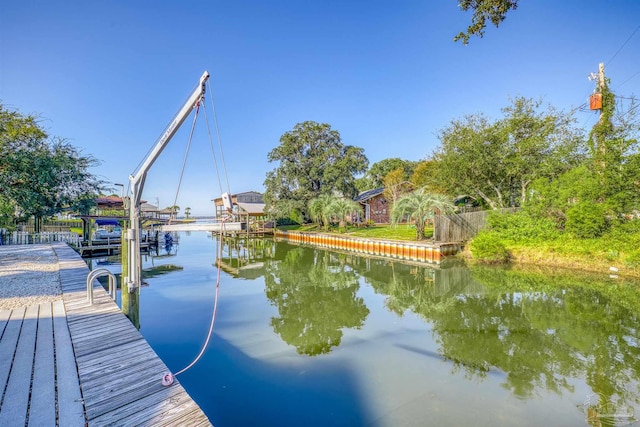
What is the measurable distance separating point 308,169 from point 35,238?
73.5 feet

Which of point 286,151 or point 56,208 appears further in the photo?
point 286,151

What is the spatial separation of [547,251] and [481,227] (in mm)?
4332

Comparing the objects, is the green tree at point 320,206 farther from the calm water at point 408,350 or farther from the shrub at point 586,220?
the shrub at point 586,220

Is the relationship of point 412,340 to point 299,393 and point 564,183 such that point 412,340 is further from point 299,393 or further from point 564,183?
point 564,183

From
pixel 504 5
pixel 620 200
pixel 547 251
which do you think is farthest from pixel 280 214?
pixel 504 5

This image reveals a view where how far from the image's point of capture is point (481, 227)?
1864cm

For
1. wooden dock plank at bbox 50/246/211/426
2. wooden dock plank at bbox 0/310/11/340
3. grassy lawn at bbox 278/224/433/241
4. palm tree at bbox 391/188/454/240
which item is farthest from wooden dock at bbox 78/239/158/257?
palm tree at bbox 391/188/454/240

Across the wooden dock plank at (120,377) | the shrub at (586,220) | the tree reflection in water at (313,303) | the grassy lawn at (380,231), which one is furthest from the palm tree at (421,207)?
the wooden dock plank at (120,377)

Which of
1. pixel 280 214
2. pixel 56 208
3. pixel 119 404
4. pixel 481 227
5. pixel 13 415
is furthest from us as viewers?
pixel 280 214

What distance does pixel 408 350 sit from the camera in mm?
6309

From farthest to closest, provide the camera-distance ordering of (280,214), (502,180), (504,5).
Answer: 1. (280,214)
2. (502,180)
3. (504,5)

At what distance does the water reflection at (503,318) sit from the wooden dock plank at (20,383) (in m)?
4.11

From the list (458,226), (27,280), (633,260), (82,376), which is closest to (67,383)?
(82,376)

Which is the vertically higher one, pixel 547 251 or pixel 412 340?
pixel 547 251
